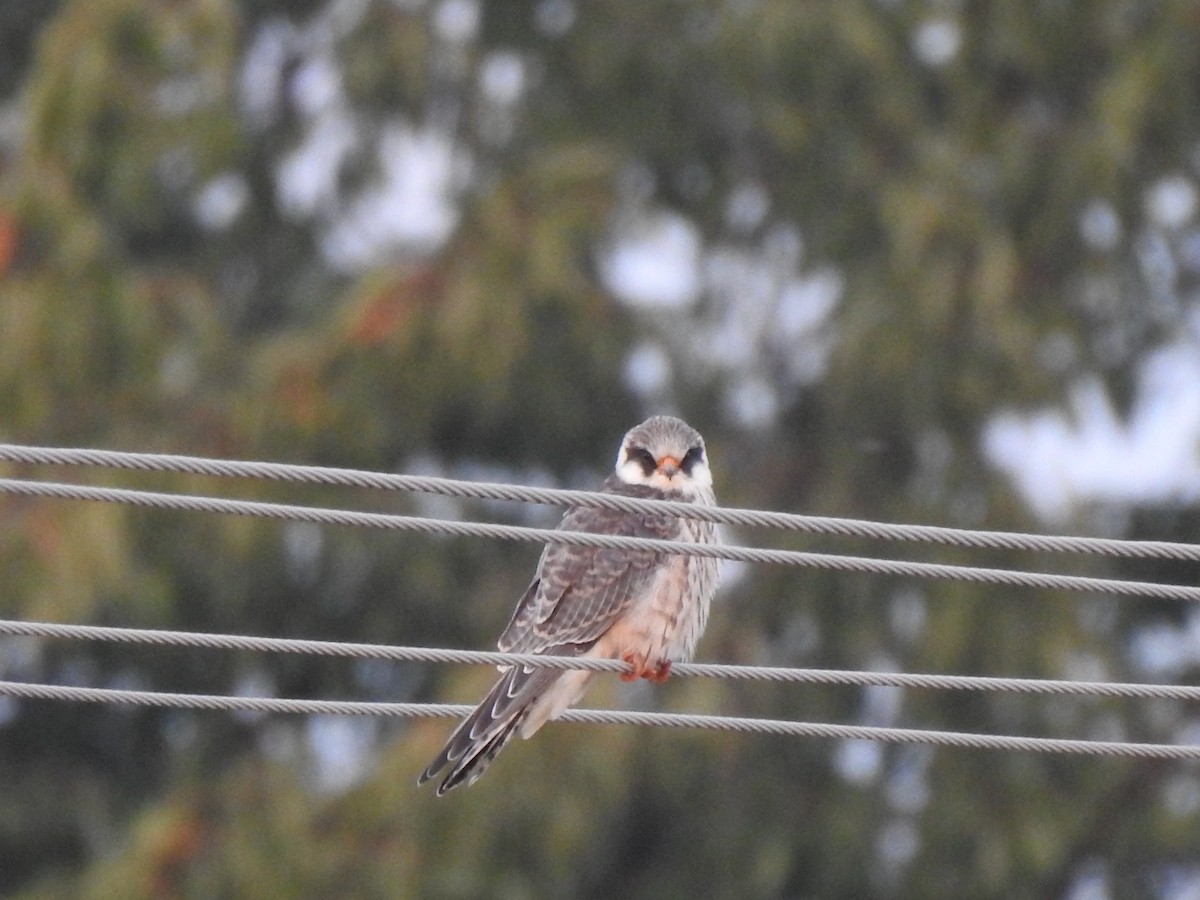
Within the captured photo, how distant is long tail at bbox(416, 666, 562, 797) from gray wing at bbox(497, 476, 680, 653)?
307 mm

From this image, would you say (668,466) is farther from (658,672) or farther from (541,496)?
(541,496)

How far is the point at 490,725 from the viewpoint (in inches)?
187

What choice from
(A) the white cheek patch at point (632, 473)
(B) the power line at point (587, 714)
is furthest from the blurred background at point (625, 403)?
(B) the power line at point (587, 714)

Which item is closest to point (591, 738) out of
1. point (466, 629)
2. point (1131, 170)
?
point (466, 629)

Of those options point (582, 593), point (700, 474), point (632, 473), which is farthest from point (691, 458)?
point (582, 593)

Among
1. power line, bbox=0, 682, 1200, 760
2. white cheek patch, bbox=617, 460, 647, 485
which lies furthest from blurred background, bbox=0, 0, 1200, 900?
power line, bbox=0, 682, 1200, 760

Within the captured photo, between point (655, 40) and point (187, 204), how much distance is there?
8.68 feet

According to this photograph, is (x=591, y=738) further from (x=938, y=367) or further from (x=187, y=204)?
(x=187, y=204)

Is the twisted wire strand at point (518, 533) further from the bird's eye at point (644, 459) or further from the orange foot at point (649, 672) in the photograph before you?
the bird's eye at point (644, 459)

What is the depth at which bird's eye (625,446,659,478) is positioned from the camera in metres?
5.69

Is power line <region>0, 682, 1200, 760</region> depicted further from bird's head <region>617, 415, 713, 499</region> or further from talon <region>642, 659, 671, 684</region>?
bird's head <region>617, 415, 713, 499</region>

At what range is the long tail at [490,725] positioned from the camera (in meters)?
4.68

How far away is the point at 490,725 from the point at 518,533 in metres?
1.14

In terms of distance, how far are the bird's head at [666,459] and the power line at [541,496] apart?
1.78m
